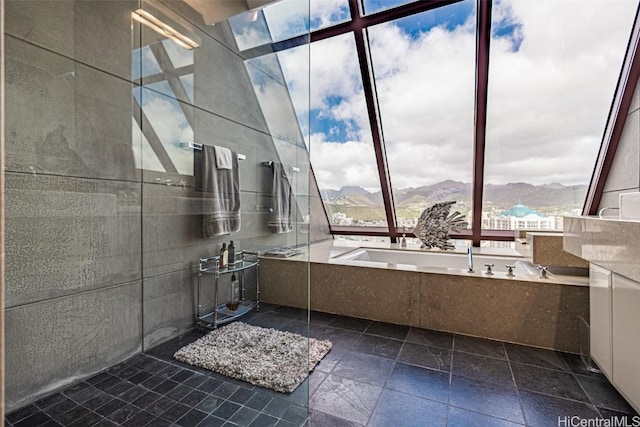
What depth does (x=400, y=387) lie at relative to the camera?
1.72 metres

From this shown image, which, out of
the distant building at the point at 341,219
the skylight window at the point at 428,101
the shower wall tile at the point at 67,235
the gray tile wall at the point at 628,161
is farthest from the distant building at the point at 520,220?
the shower wall tile at the point at 67,235

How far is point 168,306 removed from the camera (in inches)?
87.0

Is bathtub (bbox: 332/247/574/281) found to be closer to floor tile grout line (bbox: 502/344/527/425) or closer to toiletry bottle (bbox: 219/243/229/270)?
floor tile grout line (bbox: 502/344/527/425)

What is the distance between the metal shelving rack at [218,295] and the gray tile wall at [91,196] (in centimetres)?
8

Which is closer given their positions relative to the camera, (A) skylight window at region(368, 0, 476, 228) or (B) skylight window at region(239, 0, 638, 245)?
(B) skylight window at region(239, 0, 638, 245)

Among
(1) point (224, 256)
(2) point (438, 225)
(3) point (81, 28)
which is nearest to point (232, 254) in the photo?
(1) point (224, 256)

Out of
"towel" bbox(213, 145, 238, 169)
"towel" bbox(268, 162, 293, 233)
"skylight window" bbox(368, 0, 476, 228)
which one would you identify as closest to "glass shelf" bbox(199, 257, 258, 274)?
"towel" bbox(268, 162, 293, 233)

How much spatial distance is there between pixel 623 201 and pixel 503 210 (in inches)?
75.2

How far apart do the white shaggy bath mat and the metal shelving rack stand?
106mm

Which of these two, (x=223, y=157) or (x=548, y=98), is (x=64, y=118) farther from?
(x=548, y=98)

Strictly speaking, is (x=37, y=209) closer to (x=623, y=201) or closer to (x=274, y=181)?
(x=274, y=181)

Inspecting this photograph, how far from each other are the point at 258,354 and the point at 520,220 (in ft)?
10.4

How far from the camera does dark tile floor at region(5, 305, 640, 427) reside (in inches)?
58.0

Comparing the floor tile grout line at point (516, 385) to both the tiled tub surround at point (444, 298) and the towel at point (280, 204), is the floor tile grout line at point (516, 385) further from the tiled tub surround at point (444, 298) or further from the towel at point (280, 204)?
the towel at point (280, 204)
